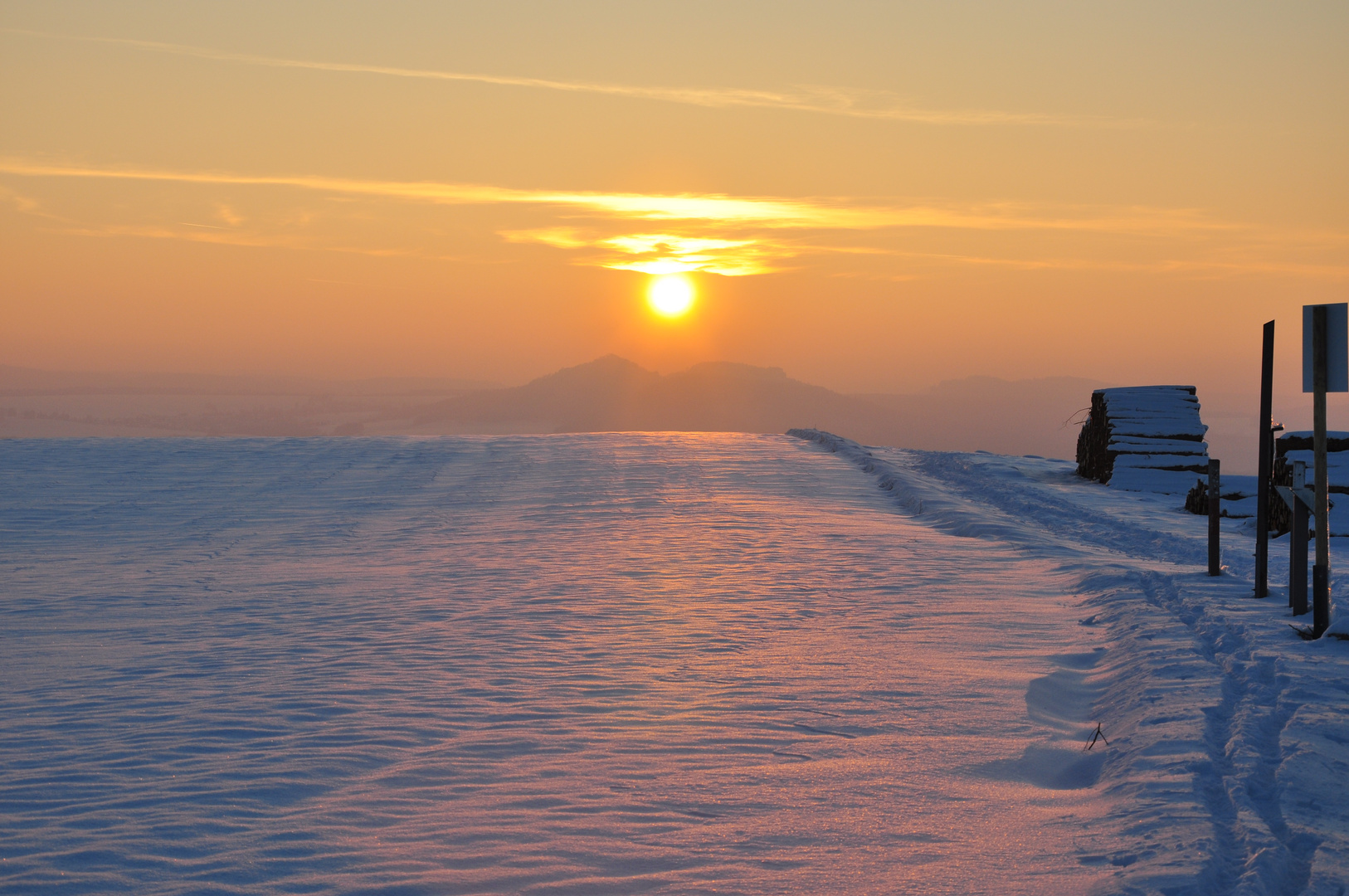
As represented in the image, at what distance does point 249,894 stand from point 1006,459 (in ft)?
82.7

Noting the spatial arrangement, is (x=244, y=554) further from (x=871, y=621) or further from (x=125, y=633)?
(x=871, y=621)

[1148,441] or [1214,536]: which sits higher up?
[1148,441]

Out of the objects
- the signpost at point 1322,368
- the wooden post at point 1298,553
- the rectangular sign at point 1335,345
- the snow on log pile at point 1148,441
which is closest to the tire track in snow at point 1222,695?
the wooden post at point 1298,553

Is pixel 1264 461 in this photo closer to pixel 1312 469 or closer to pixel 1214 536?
pixel 1214 536

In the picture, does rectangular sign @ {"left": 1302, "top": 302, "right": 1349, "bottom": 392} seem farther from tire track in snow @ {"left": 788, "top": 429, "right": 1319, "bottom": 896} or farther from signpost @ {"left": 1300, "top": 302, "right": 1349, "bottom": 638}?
tire track in snow @ {"left": 788, "top": 429, "right": 1319, "bottom": 896}

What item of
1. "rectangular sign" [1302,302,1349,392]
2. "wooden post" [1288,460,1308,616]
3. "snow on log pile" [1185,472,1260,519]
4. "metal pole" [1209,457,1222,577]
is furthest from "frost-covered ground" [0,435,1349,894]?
"snow on log pile" [1185,472,1260,519]

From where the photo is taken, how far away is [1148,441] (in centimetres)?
2228

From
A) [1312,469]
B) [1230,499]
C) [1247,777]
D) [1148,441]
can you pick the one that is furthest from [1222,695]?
[1148,441]

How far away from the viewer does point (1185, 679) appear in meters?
6.40

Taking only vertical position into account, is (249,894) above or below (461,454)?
below

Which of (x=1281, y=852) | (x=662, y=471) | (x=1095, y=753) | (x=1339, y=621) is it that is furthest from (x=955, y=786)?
(x=662, y=471)

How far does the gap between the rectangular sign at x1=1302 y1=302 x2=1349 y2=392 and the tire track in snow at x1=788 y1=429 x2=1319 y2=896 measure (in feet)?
6.35

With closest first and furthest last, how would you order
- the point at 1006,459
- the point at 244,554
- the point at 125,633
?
the point at 125,633, the point at 244,554, the point at 1006,459

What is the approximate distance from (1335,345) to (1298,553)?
1.71m
